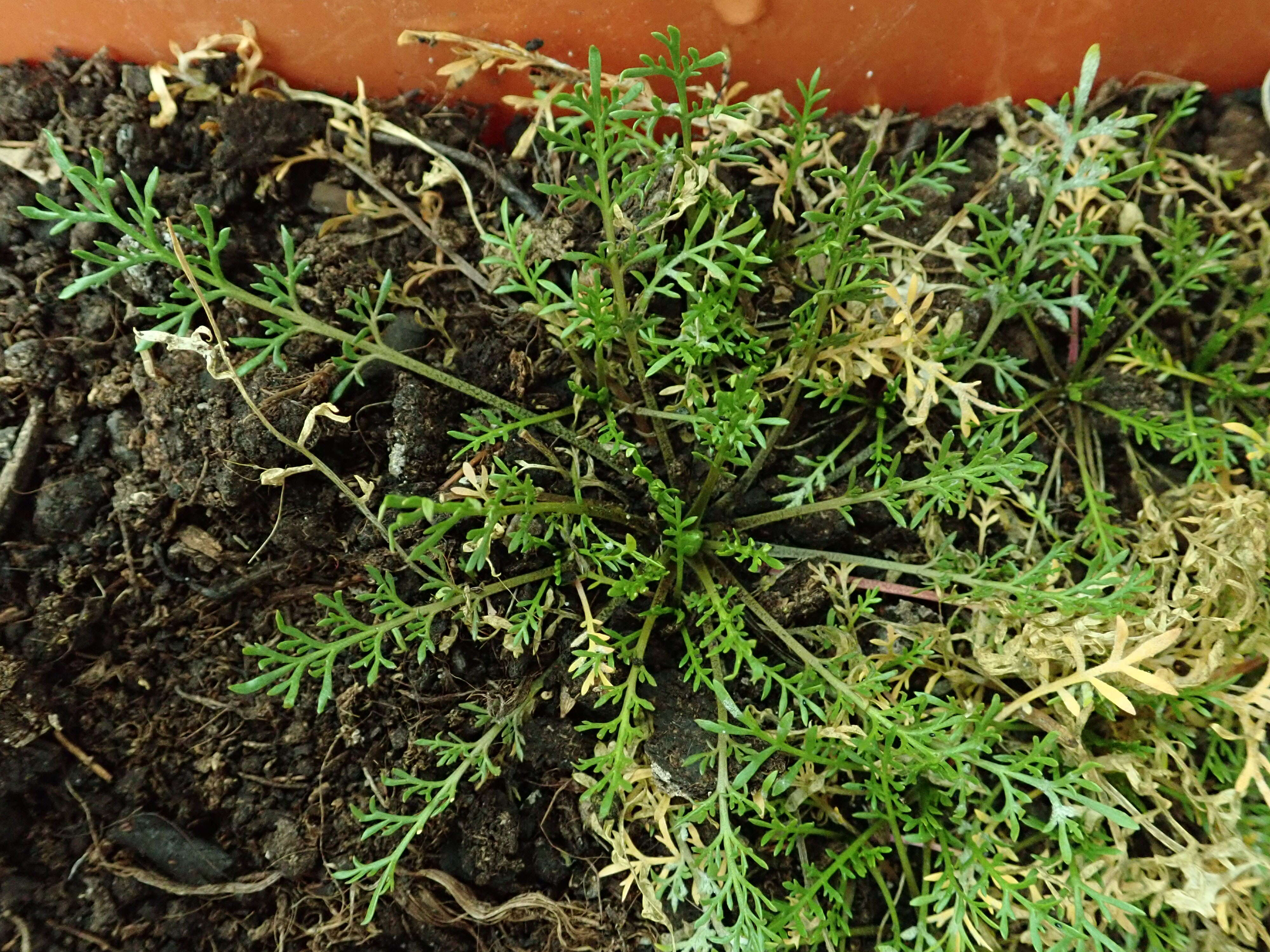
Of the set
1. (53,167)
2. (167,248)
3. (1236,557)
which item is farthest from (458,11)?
(1236,557)

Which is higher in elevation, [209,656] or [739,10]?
[739,10]

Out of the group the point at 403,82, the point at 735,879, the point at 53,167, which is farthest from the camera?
the point at 403,82

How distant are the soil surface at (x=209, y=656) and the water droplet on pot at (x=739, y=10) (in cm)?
52

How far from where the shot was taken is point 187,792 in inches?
52.1

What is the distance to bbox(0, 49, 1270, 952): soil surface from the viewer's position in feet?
4.21

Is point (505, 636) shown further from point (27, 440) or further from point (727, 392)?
point (27, 440)

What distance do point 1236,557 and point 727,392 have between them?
0.88 m

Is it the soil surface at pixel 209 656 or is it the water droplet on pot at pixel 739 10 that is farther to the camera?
the water droplet on pot at pixel 739 10

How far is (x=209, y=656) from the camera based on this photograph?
1.36 metres

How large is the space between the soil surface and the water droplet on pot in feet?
1.69

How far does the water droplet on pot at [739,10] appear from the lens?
1450mm

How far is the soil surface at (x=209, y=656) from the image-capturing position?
1.28 m

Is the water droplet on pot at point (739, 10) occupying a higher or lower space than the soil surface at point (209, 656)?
higher

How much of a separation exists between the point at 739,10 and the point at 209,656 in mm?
1468
